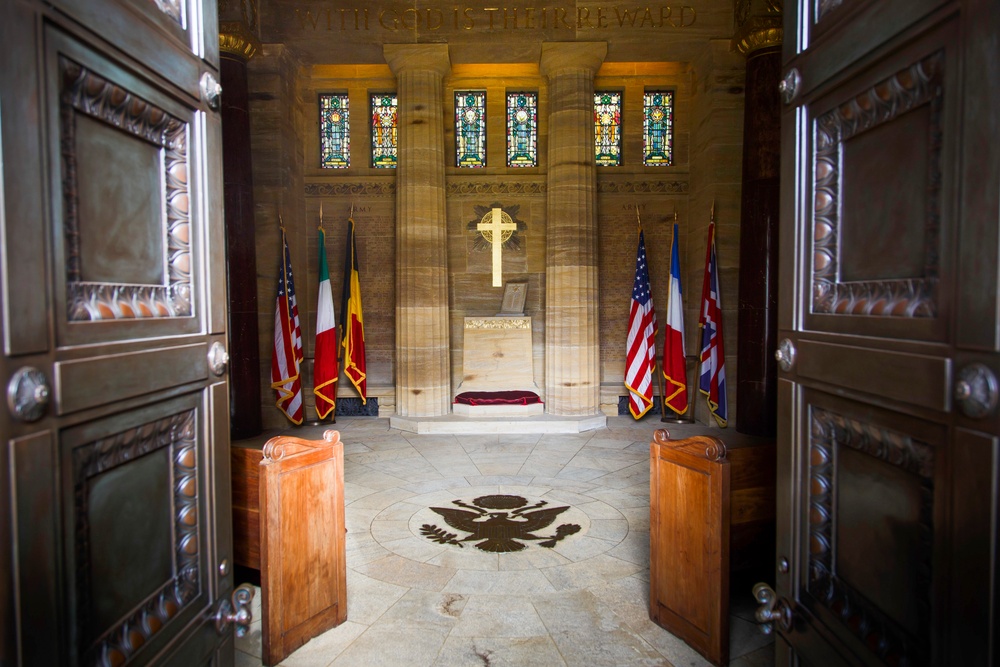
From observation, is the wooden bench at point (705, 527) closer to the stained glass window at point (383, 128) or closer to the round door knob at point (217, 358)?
the round door knob at point (217, 358)

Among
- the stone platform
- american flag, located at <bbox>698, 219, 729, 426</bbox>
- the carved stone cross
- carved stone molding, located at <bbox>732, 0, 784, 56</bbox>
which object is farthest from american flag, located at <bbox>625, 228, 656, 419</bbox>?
carved stone molding, located at <bbox>732, 0, 784, 56</bbox>

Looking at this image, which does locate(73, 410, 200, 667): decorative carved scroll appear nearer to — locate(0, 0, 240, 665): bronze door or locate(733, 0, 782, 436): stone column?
locate(0, 0, 240, 665): bronze door

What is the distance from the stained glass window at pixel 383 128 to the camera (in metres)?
10.0

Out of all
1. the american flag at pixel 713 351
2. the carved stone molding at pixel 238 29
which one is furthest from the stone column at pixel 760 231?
the carved stone molding at pixel 238 29

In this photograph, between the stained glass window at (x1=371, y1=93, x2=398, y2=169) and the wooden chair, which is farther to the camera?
the stained glass window at (x1=371, y1=93, x2=398, y2=169)

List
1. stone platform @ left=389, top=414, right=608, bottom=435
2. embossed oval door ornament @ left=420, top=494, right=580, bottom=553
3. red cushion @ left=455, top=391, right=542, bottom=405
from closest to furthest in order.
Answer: embossed oval door ornament @ left=420, top=494, right=580, bottom=553 → stone platform @ left=389, top=414, right=608, bottom=435 → red cushion @ left=455, top=391, right=542, bottom=405

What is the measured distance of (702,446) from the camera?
2885 mm

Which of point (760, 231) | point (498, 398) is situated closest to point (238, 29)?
point (498, 398)

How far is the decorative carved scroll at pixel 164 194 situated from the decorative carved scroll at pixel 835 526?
172cm

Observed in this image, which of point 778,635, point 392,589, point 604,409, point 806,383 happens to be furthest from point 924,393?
point 604,409

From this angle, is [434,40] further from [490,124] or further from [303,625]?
[303,625]

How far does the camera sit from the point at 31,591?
3.38ft

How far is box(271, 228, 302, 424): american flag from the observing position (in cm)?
821

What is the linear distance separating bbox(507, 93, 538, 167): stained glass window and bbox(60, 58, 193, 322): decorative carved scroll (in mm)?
8915
